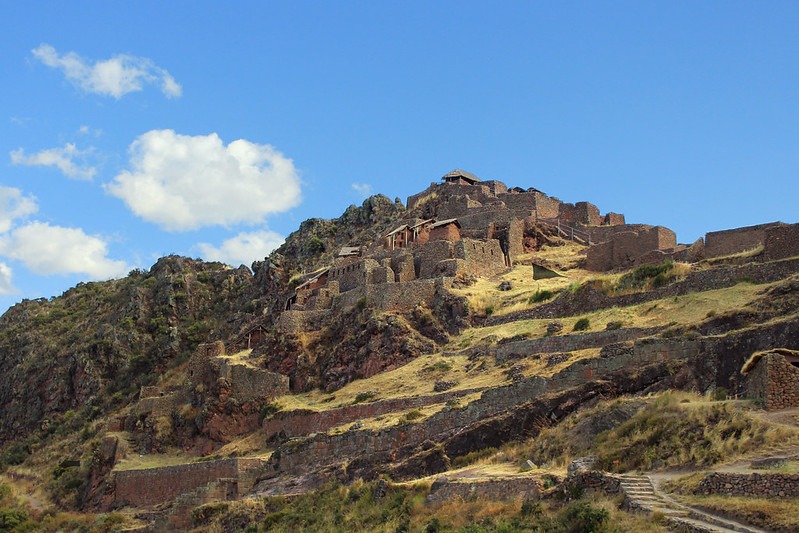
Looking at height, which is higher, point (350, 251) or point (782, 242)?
point (350, 251)

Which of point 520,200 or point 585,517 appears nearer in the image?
point 585,517

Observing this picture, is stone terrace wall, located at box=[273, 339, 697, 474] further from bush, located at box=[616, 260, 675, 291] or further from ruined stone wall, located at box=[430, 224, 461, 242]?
ruined stone wall, located at box=[430, 224, 461, 242]

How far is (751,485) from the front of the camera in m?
17.7

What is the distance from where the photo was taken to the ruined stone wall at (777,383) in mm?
21297

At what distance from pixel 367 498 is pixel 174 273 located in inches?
2135

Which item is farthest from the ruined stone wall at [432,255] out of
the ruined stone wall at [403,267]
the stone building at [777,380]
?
the stone building at [777,380]

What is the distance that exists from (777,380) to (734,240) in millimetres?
20017

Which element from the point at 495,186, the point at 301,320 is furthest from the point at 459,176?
the point at 301,320

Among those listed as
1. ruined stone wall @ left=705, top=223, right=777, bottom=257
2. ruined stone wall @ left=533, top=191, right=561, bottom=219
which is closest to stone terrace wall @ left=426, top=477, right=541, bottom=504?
ruined stone wall @ left=705, top=223, right=777, bottom=257

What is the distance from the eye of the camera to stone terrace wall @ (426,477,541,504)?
21.5 meters

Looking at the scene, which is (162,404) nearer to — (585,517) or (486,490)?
(486,490)

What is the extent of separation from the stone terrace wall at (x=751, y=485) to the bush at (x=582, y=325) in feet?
55.0

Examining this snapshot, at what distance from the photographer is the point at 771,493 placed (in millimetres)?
17344

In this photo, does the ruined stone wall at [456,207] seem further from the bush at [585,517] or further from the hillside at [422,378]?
the bush at [585,517]
